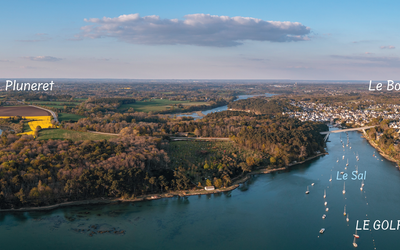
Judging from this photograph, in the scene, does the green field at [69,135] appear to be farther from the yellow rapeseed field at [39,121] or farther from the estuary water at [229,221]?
the estuary water at [229,221]

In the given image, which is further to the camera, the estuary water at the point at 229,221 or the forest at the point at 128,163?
the forest at the point at 128,163

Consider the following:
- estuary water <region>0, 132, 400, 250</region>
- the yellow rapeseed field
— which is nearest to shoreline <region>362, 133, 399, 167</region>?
estuary water <region>0, 132, 400, 250</region>

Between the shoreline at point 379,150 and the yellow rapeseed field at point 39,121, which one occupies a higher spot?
the shoreline at point 379,150

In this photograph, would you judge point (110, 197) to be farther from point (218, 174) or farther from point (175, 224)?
point (218, 174)

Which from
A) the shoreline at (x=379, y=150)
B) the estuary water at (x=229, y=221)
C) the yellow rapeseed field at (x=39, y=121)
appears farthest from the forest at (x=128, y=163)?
the shoreline at (x=379, y=150)

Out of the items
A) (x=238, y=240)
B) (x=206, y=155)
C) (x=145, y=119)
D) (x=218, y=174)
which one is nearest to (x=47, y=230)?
(x=238, y=240)
